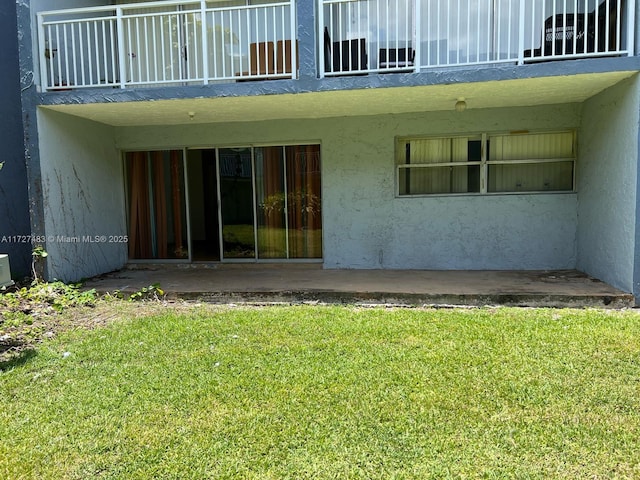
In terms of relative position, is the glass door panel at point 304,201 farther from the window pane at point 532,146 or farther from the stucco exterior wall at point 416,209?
the window pane at point 532,146

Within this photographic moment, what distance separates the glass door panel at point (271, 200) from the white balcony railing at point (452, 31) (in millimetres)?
1993

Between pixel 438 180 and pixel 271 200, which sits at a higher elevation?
pixel 438 180

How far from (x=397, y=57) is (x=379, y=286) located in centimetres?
336

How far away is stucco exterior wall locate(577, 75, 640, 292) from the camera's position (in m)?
5.41

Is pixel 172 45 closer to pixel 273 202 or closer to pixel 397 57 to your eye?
pixel 273 202

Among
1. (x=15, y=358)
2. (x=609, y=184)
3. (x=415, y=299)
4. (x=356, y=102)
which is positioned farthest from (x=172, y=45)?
(x=609, y=184)

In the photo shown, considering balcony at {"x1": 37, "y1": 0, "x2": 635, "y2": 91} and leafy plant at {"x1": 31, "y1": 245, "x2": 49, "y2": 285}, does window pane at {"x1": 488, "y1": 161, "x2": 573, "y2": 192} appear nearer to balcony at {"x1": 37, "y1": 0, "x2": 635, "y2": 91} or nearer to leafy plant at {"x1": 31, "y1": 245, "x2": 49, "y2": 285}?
balcony at {"x1": 37, "y1": 0, "x2": 635, "y2": 91}

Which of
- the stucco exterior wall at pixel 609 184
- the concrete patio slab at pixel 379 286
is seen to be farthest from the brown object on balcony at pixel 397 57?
the concrete patio slab at pixel 379 286

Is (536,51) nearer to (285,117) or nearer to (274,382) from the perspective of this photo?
(285,117)

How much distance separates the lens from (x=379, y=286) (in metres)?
6.25

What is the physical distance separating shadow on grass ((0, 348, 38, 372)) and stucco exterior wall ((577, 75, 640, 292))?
6.71 meters

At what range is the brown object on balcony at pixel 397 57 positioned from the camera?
6445 millimetres

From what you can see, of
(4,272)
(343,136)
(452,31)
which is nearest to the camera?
(4,272)

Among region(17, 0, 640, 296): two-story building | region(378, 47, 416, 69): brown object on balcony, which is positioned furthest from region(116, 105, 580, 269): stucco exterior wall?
region(378, 47, 416, 69): brown object on balcony
